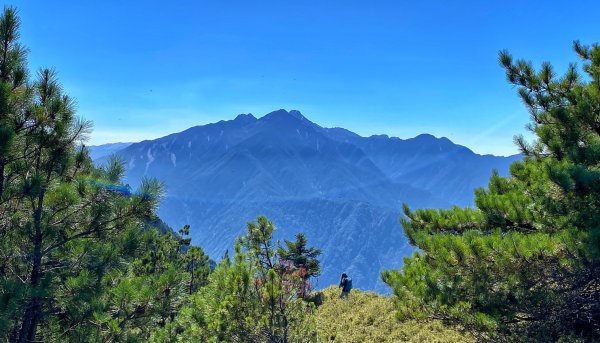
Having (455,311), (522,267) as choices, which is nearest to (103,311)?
(455,311)

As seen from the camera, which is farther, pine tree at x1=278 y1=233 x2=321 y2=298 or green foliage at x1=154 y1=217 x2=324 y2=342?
pine tree at x1=278 y1=233 x2=321 y2=298

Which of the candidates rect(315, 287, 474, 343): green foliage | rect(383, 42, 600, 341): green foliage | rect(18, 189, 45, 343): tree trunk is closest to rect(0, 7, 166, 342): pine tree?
rect(18, 189, 45, 343): tree trunk

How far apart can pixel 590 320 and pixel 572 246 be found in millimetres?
2872

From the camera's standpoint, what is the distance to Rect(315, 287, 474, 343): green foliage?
13.8m

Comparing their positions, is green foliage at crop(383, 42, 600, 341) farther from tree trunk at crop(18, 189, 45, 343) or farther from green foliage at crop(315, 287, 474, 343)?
tree trunk at crop(18, 189, 45, 343)

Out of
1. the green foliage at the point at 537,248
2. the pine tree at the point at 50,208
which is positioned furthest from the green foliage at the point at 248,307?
the green foliage at the point at 537,248

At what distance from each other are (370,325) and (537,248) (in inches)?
434

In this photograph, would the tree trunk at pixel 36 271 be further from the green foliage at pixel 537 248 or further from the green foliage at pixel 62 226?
the green foliage at pixel 537 248

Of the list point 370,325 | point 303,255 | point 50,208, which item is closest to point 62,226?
point 50,208

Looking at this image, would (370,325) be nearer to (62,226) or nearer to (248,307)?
(248,307)

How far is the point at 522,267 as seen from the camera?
754 centimetres

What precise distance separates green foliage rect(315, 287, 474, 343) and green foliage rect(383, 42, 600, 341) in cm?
310

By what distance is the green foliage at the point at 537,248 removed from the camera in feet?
23.2

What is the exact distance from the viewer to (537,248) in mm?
6801
